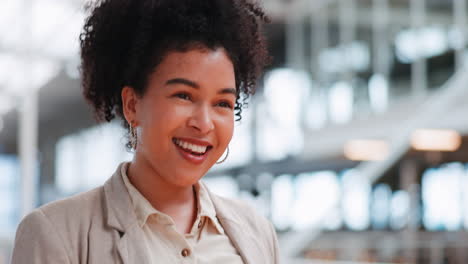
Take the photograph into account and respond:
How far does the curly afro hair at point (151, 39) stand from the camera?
1265 mm

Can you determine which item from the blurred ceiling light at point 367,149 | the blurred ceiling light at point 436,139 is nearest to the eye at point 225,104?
the blurred ceiling light at point 436,139

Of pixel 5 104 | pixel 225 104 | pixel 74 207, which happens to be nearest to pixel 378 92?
pixel 5 104

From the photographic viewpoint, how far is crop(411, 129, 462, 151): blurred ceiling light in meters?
11.5

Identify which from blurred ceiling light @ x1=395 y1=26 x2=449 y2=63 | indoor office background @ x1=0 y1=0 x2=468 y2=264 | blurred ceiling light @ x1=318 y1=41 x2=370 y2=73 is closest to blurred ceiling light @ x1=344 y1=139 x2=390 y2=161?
indoor office background @ x1=0 y1=0 x2=468 y2=264

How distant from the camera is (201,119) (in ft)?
4.07

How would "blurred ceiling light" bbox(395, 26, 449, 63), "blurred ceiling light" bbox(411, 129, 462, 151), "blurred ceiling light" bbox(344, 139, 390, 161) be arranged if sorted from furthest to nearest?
1. "blurred ceiling light" bbox(344, 139, 390, 161)
2. "blurred ceiling light" bbox(395, 26, 449, 63)
3. "blurred ceiling light" bbox(411, 129, 462, 151)

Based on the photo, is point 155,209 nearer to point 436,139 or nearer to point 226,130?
point 226,130

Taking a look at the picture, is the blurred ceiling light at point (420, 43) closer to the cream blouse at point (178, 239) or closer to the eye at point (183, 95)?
the cream blouse at point (178, 239)

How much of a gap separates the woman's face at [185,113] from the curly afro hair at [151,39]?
29 mm

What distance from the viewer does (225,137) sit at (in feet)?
4.25

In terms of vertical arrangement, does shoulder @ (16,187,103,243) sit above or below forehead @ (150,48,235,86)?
below

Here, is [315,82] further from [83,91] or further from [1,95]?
[83,91]

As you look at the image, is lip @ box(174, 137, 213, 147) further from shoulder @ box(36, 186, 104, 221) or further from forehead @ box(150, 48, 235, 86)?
shoulder @ box(36, 186, 104, 221)

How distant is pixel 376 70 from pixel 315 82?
183 centimetres
